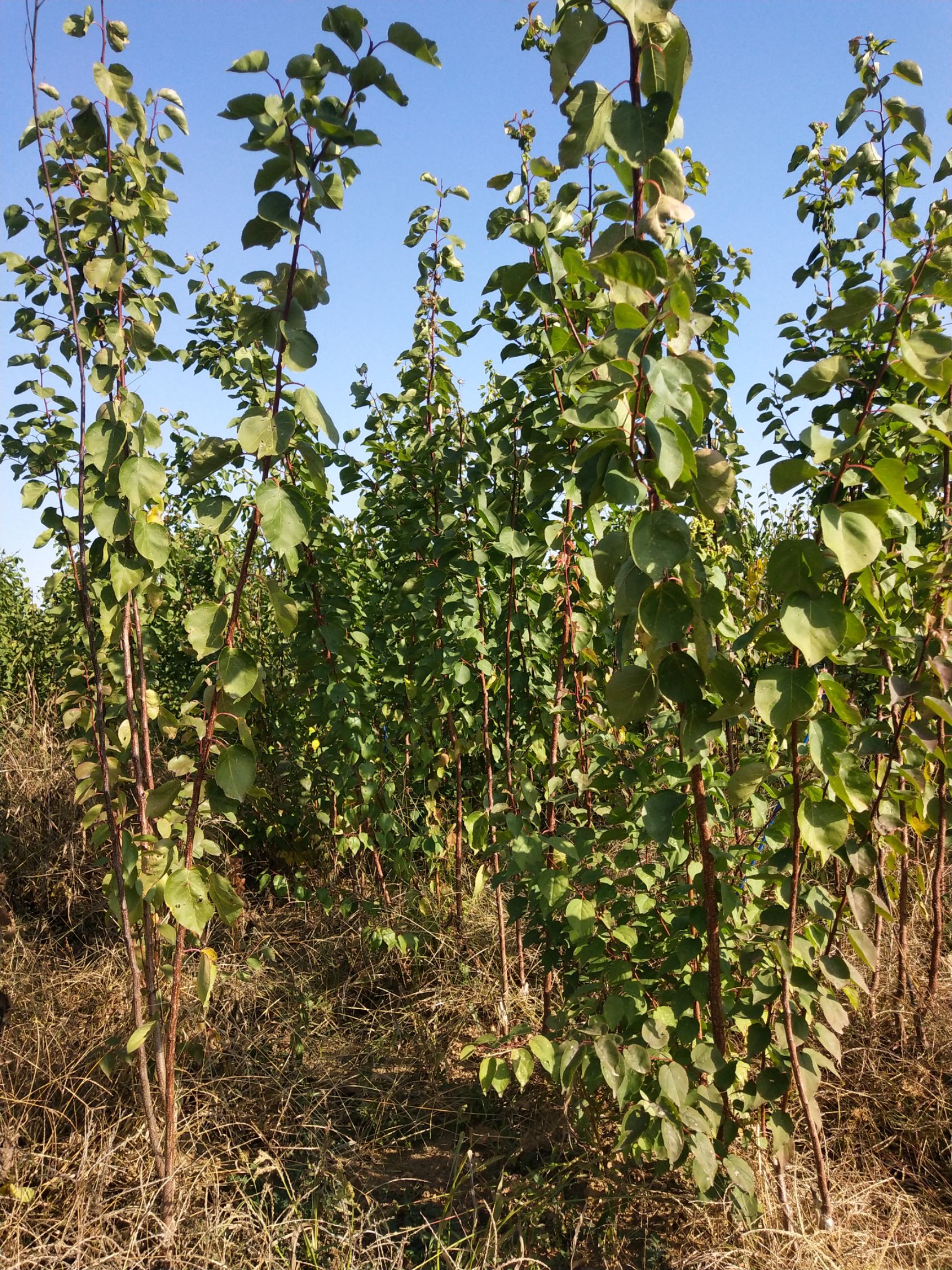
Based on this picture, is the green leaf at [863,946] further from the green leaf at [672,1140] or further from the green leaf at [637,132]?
the green leaf at [637,132]

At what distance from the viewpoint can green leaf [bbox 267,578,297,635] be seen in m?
1.73

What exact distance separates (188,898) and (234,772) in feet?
0.95

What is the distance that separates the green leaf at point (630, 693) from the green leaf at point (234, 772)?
0.78 m

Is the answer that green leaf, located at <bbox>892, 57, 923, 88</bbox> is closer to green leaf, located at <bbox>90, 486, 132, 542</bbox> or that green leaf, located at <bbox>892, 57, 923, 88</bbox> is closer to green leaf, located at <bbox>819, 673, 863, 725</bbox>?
green leaf, located at <bbox>819, 673, 863, 725</bbox>

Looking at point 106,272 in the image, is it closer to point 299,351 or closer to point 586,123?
point 299,351

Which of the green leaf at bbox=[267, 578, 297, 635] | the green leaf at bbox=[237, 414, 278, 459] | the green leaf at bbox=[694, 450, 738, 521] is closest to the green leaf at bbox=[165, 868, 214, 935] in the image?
the green leaf at bbox=[267, 578, 297, 635]

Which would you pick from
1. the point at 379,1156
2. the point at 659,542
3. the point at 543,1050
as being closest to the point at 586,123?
the point at 659,542

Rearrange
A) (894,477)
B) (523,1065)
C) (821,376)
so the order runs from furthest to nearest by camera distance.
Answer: (523,1065)
(821,376)
(894,477)

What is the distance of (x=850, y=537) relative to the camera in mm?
1463

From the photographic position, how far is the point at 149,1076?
8.57ft

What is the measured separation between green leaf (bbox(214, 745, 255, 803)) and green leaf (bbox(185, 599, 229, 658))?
0.76ft

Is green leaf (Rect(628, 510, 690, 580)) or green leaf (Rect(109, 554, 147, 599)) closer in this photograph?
green leaf (Rect(628, 510, 690, 580))

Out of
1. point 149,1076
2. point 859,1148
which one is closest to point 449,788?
point 149,1076

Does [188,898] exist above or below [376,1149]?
above
